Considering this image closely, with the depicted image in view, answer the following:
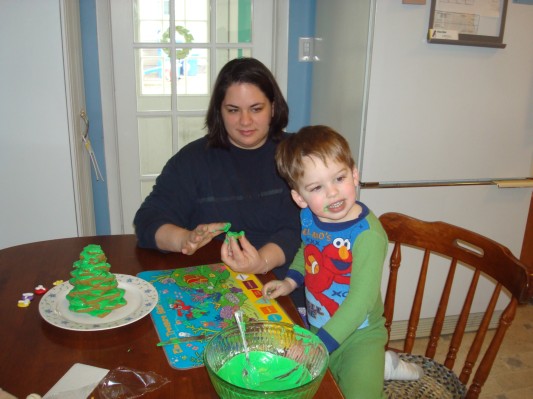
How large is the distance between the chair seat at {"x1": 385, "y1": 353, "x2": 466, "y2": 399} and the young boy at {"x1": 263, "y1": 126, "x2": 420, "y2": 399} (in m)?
0.17

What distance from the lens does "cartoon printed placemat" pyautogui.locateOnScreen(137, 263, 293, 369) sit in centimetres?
85

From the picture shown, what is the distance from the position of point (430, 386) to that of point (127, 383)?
2.56 feet

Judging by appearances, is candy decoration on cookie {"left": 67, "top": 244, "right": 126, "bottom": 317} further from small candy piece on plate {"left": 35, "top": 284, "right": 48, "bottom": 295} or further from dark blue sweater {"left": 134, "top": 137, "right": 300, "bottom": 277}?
dark blue sweater {"left": 134, "top": 137, "right": 300, "bottom": 277}

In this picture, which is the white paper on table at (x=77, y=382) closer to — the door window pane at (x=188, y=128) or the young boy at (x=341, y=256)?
the young boy at (x=341, y=256)

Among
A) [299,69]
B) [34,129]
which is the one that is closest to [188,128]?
[299,69]

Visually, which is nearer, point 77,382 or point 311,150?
point 77,382

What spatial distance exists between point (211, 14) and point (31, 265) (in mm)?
1835

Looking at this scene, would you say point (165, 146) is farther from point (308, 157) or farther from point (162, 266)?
point (308, 157)

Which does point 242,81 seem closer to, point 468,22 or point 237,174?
point 237,174

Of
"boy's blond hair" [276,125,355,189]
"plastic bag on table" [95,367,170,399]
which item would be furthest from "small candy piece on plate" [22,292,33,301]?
"boy's blond hair" [276,125,355,189]

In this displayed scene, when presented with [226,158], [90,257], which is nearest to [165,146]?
[226,158]

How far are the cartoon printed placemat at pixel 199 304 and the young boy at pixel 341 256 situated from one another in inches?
2.7

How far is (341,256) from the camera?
1.06m

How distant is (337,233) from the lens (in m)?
1.07
